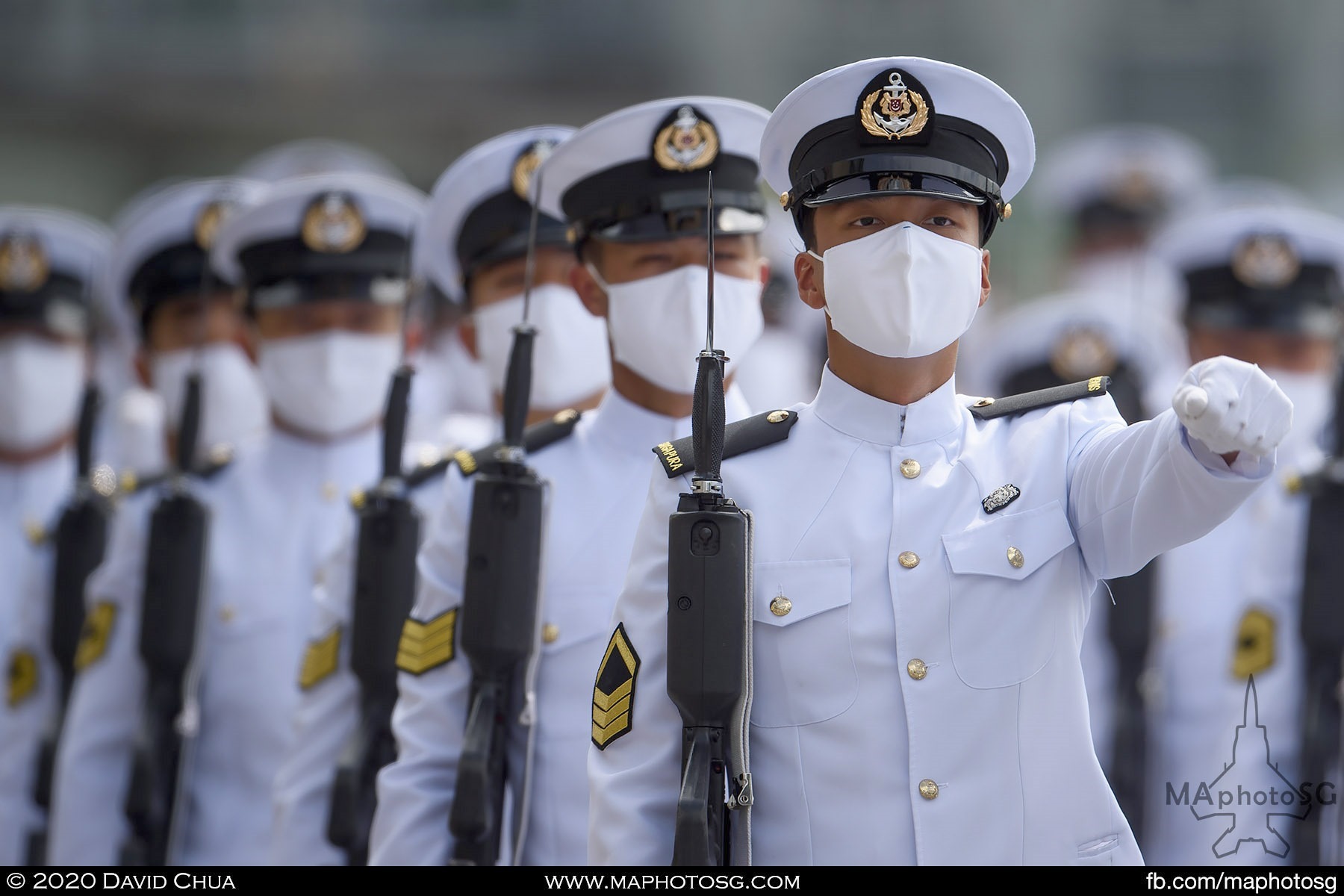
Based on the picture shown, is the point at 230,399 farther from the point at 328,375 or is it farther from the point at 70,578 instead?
the point at 328,375

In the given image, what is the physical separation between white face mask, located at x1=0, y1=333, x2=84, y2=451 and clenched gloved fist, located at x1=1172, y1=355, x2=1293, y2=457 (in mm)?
4905

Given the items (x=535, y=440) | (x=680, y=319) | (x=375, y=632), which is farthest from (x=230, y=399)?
(x=680, y=319)

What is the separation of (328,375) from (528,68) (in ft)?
66.3

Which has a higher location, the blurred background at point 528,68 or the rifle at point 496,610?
the blurred background at point 528,68

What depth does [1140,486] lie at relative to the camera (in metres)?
2.45

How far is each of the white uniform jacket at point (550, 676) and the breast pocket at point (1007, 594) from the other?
95cm

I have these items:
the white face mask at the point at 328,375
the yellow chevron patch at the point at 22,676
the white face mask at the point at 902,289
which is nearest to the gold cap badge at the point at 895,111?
the white face mask at the point at 902,289

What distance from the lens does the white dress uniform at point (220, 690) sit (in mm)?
4551

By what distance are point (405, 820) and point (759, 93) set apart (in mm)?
20349

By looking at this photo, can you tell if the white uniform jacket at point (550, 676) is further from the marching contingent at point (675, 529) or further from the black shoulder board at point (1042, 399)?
the black shoulder board at point (1042, 399)

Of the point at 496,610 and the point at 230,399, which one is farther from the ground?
the point at 230,399
